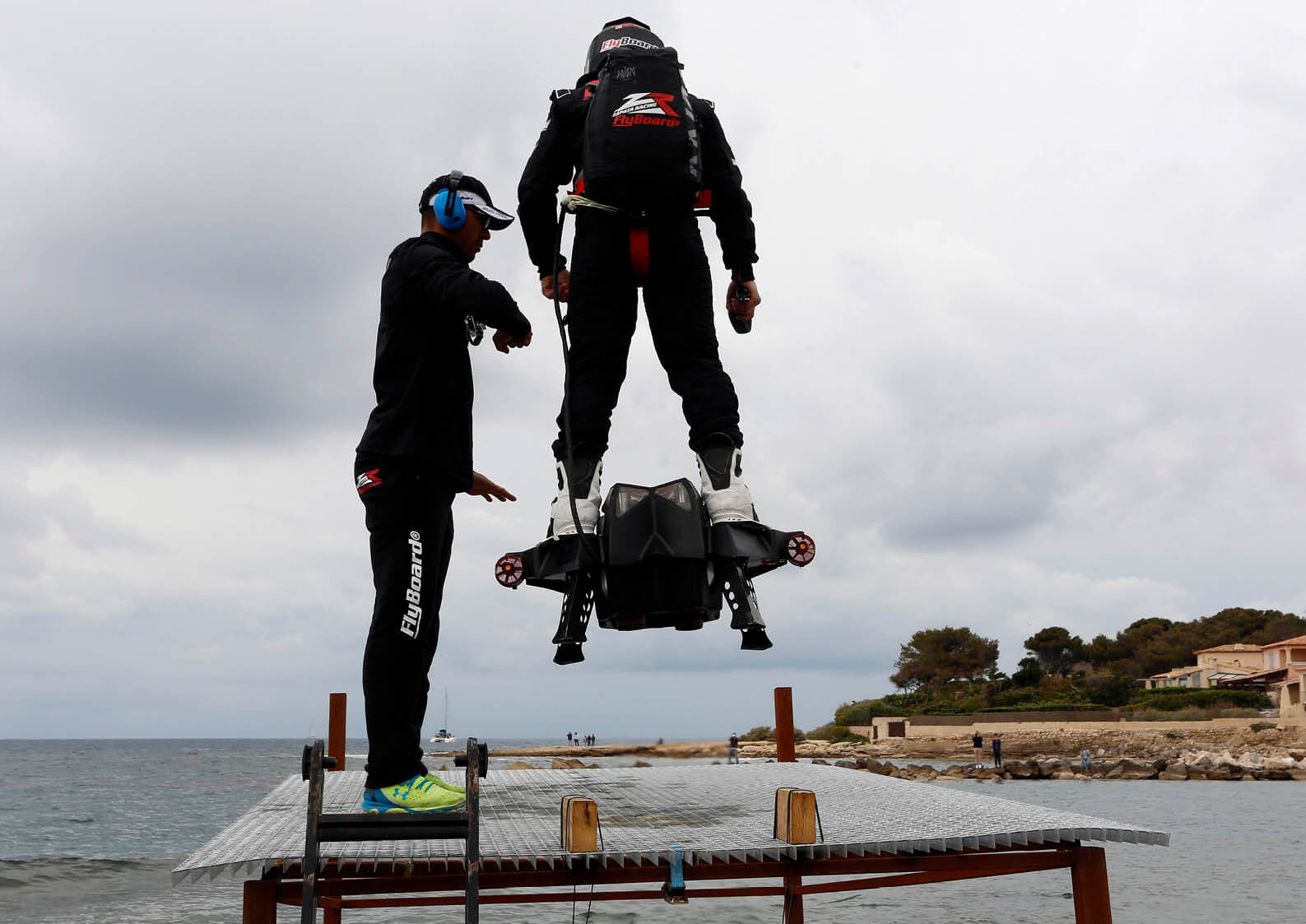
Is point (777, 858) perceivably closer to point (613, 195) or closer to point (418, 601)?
point (418, 601)

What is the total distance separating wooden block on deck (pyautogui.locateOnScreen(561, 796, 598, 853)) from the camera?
404 centimetres

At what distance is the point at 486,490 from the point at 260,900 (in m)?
2.18

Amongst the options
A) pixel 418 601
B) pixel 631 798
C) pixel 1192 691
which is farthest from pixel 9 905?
pixel 1192 691

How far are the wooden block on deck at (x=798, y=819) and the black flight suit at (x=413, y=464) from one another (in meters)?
1.49

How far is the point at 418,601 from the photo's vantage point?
4172mm

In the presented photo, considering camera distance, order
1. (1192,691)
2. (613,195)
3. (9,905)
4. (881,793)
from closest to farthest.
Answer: (613,195) < (881,793) < (9,905) < (1192,691)

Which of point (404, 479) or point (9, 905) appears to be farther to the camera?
point (9, 905)

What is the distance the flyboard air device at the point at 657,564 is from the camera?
5469 mm

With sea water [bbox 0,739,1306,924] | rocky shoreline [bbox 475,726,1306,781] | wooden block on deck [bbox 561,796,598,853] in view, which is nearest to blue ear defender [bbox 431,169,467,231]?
wooden block on deck [bbox 561,796,598,853]

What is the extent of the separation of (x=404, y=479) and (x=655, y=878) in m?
1.90

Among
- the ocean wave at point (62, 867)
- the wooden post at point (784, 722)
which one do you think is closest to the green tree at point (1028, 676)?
the ocean wave at point (62, 867)

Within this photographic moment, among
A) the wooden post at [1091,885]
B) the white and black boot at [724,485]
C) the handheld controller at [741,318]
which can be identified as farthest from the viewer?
the handheld controller at [741,318]

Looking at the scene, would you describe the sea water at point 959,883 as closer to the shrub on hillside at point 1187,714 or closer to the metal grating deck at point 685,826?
Answer: the metal grating deck at point 685,826

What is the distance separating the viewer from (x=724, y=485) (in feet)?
18.8
